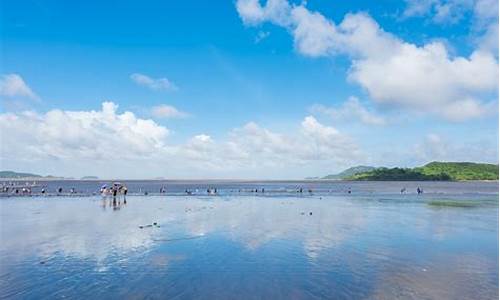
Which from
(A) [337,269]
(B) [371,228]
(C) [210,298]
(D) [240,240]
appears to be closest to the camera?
(C) [210,298]

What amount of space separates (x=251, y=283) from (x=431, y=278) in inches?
317

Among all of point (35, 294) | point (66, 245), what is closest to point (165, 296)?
point (35, 294)

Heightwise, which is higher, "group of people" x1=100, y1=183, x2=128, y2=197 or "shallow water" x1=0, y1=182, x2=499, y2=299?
"group of people" x1=100, y1=183, x2=128, y2=197

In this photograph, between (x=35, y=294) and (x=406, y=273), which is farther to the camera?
(x=406, y=273)

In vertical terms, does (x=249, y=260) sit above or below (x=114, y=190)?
below

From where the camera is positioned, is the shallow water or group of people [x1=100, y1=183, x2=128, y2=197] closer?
the shallow water

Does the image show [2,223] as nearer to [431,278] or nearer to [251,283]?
[251,283]

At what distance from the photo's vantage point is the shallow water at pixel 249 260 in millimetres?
15844

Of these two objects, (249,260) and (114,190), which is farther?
(114,190)

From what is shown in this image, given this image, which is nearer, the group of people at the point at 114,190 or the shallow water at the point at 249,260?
the shallow water at the point at 249,260

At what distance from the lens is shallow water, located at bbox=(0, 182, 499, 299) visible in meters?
15.8

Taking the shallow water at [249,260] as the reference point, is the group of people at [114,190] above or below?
above

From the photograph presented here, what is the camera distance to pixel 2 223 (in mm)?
36844

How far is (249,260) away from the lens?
21.2 m
